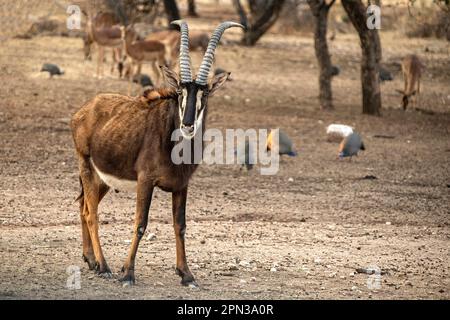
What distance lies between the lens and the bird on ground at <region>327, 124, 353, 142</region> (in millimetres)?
16359

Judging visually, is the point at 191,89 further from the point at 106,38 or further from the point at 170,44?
the point at 106,38

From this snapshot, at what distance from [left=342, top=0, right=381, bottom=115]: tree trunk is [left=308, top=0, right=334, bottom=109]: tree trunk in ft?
1.87

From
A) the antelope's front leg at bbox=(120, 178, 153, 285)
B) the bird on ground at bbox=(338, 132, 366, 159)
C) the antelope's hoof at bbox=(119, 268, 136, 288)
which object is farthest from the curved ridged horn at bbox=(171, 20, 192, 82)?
the bird on ground at bbox=(338, 132, 366, 159)

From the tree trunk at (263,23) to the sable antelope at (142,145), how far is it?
73.7 feet

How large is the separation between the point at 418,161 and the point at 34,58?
12482mm

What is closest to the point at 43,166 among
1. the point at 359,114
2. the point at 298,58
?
the point at 359,114

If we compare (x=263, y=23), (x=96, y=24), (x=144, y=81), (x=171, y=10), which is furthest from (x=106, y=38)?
(x=263, y=23)

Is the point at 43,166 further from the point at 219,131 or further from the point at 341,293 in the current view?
the point at 341,293

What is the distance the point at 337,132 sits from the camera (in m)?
16.5

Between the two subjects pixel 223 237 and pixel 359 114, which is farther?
pixel 359 114

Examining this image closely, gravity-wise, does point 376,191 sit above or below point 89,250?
below

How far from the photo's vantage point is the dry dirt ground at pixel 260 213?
8.45 m

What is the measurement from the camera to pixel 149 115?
8422mm

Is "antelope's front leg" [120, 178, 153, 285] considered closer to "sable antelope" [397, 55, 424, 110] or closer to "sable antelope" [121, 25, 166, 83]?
"sable antelope" [397, 55, 424, 110]
